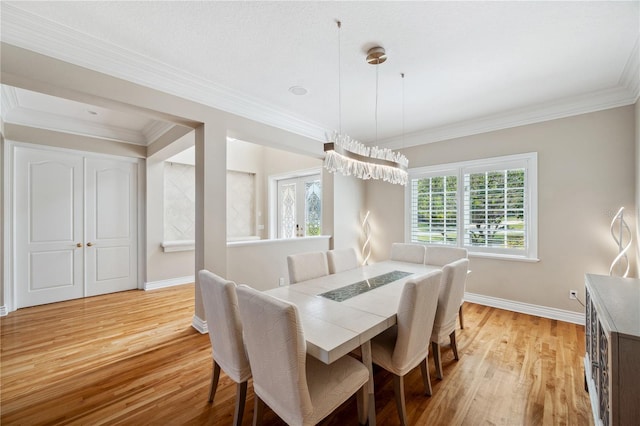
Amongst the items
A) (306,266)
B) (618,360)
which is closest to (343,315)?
(306,266)

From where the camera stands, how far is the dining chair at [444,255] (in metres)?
2.96

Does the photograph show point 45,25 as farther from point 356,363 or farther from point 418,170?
point 418,170

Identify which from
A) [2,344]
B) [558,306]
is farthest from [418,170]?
[2,344]

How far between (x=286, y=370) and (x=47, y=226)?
4525 mm

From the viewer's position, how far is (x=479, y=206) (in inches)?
149

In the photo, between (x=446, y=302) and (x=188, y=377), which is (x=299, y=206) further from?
(x=446, y=302)

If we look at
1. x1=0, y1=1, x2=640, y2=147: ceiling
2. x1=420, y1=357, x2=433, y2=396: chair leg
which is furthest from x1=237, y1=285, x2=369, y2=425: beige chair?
x1=0, y1=1, x2=640, y2=147: ceiling

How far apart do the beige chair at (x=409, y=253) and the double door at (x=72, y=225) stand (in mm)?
4291

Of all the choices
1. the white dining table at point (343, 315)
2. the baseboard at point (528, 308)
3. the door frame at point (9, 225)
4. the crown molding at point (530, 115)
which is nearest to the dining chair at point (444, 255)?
the white dining table at point (343, 315)

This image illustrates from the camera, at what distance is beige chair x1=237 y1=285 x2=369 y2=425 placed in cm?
112

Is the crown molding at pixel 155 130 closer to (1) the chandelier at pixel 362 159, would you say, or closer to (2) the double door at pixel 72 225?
(2) the double door at pixel 72 225

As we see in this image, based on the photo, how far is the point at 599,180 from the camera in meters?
3.00

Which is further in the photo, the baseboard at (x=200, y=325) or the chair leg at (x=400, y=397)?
the baseboard at (x=200, y=325)

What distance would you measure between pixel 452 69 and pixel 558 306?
10.1 feet
